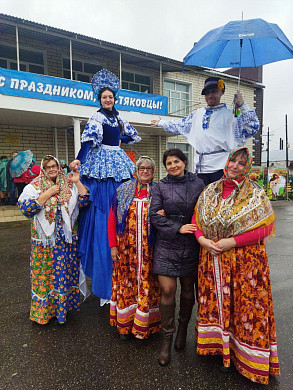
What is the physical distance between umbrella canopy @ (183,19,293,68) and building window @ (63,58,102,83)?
10.6m

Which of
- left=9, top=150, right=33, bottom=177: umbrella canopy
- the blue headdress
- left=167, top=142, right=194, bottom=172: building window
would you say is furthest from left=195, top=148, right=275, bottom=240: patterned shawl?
left=167, top=142, right=194, bottom=172: building window

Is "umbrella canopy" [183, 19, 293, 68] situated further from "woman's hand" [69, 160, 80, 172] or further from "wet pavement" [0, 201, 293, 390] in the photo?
"wet pavement" [0, 201, 293, 390]

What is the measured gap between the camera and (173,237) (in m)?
2.12

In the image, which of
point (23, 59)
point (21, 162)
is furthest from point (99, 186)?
point (23, 59)

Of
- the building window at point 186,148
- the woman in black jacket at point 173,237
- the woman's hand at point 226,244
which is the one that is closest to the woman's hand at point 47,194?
the woman in black jacket at point 173,237

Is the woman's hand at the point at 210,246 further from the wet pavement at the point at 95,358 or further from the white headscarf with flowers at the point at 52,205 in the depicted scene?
the white headscarf with flowers at the point at 52,205

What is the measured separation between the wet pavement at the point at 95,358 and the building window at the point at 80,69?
35.5 ft

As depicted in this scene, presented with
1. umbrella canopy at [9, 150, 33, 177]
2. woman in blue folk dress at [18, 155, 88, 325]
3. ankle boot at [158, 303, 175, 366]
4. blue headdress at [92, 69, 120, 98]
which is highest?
blue headdress at [92, 69, 120, 98]

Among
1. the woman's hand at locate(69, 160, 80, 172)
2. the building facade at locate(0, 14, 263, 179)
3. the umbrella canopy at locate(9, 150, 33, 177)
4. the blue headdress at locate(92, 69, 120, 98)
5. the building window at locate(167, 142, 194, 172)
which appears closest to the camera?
the woman's hand at locate(69, 160, 80, 172)

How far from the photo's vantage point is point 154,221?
2.17 metres

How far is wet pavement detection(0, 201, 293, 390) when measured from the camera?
194cm

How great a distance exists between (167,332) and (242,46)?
98.2 inches

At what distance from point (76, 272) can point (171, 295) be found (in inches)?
44.5

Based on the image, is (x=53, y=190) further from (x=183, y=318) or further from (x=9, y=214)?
(x=9, y=214)
